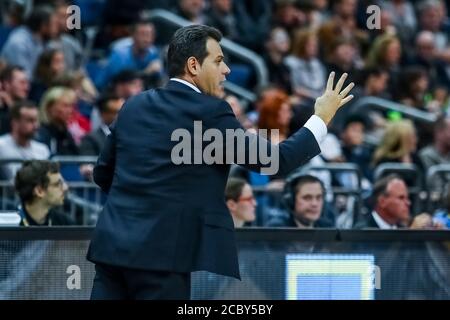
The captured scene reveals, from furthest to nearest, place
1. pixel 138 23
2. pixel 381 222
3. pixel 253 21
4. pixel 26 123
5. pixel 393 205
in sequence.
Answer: pixel 253 21 < pixel 138 23 < pixel 26 123 < pixel 393 205 < pixel 381 222

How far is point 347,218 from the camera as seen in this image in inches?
419

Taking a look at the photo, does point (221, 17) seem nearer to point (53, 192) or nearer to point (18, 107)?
point (18, 107)

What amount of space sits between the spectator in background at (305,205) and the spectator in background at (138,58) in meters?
3.73

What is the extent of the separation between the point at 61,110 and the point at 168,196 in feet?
17.5

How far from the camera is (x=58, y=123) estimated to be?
11.4 meters

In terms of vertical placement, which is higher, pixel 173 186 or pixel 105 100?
pixel 105 100

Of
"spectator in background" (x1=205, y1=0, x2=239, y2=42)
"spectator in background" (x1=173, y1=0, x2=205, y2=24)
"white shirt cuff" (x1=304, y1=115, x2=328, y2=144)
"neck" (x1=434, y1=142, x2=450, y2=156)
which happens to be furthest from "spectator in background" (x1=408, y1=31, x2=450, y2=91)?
"white shirt cuff" (x1=304, y1=115, x2=328, y2=144)

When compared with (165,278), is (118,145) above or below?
above

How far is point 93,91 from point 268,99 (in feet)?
5.49

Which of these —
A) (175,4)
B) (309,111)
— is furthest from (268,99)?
(175,4)

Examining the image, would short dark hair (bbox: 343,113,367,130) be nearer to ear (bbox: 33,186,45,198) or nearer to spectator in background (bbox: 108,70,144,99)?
spectator in background (bbox: 108,70,144,99)

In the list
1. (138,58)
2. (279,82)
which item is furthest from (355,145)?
(138,58)

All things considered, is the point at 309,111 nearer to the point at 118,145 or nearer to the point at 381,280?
the point at 381,280

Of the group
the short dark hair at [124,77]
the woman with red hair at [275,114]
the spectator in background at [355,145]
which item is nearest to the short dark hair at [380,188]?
the woman with red hair at [275,114]
